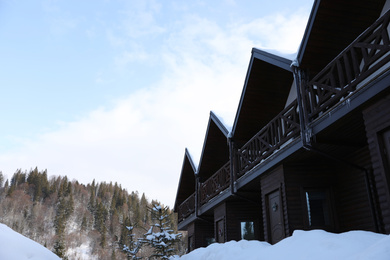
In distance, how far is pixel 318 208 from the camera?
11047 mm

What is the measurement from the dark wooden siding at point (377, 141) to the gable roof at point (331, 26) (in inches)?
124

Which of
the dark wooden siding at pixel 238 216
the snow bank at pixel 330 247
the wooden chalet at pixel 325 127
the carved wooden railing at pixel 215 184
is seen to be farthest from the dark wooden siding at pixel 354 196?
the dark wooden siding at pixel 238 216

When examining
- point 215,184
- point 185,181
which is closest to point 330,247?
point 215,184

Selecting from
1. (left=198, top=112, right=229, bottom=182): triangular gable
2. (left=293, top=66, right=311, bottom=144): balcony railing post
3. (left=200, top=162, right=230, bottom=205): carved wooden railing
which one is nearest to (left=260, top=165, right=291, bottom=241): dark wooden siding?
(left=293, top=66, right=311, bottom=144): balcony railing post

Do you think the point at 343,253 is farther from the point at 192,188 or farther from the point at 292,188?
the point at 192,188

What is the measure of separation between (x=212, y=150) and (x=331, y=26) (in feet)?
37.0

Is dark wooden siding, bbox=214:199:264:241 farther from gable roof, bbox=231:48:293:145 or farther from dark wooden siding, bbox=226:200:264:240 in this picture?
gable roof, bbox=231:48:293:145

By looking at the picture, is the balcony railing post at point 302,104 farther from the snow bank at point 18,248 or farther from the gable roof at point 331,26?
the snow bank at point 18,248

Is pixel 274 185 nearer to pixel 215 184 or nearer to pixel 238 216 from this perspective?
pixel 238 216

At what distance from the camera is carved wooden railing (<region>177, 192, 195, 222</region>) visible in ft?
75.6

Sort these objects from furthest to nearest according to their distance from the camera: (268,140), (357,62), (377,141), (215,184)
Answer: (215,184) < (268,140) < (357,62) < (377,141)

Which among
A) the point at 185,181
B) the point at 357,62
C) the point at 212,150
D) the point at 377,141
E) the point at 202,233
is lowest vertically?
the point at 377,141

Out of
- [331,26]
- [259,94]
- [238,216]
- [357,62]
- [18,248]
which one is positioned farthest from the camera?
[238,216]

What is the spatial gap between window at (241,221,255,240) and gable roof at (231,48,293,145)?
4.08 metres
